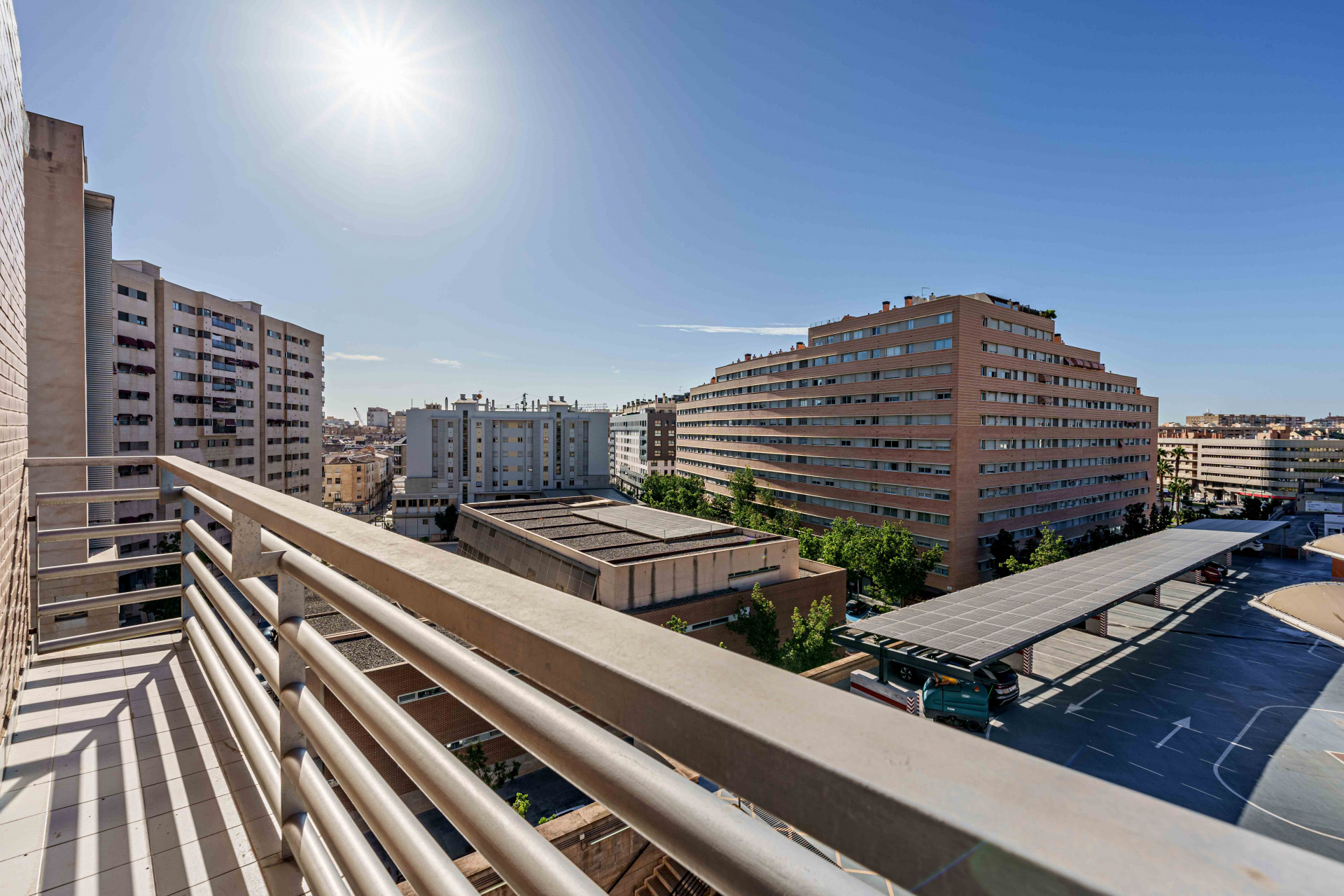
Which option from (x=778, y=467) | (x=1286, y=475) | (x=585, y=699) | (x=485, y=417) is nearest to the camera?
(x=585, y=699)

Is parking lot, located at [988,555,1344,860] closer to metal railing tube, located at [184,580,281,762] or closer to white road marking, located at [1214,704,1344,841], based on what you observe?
white road marking, located at [1214,704,1344,841]

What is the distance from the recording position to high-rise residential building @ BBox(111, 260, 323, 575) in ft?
106

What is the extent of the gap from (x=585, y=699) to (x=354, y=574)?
739 mm

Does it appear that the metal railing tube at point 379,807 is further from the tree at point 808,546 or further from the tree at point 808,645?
the tree at point 808,546

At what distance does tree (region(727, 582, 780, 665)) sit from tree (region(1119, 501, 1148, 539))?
110 ft

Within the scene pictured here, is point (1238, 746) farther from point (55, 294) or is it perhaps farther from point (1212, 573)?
point (55, 294)

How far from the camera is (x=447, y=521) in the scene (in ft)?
155

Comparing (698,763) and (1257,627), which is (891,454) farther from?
(698,763)

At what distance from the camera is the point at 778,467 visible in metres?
45.4

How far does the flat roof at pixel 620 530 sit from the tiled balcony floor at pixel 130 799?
16281mm

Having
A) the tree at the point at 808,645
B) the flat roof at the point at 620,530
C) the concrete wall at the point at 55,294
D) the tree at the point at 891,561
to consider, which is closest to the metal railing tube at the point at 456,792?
the concrete wall at the point at 55,294

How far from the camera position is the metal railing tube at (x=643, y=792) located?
1.80ft

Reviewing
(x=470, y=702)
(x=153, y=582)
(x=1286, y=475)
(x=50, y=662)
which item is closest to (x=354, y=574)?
(x=470, y=702)

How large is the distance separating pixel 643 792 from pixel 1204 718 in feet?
76.1
